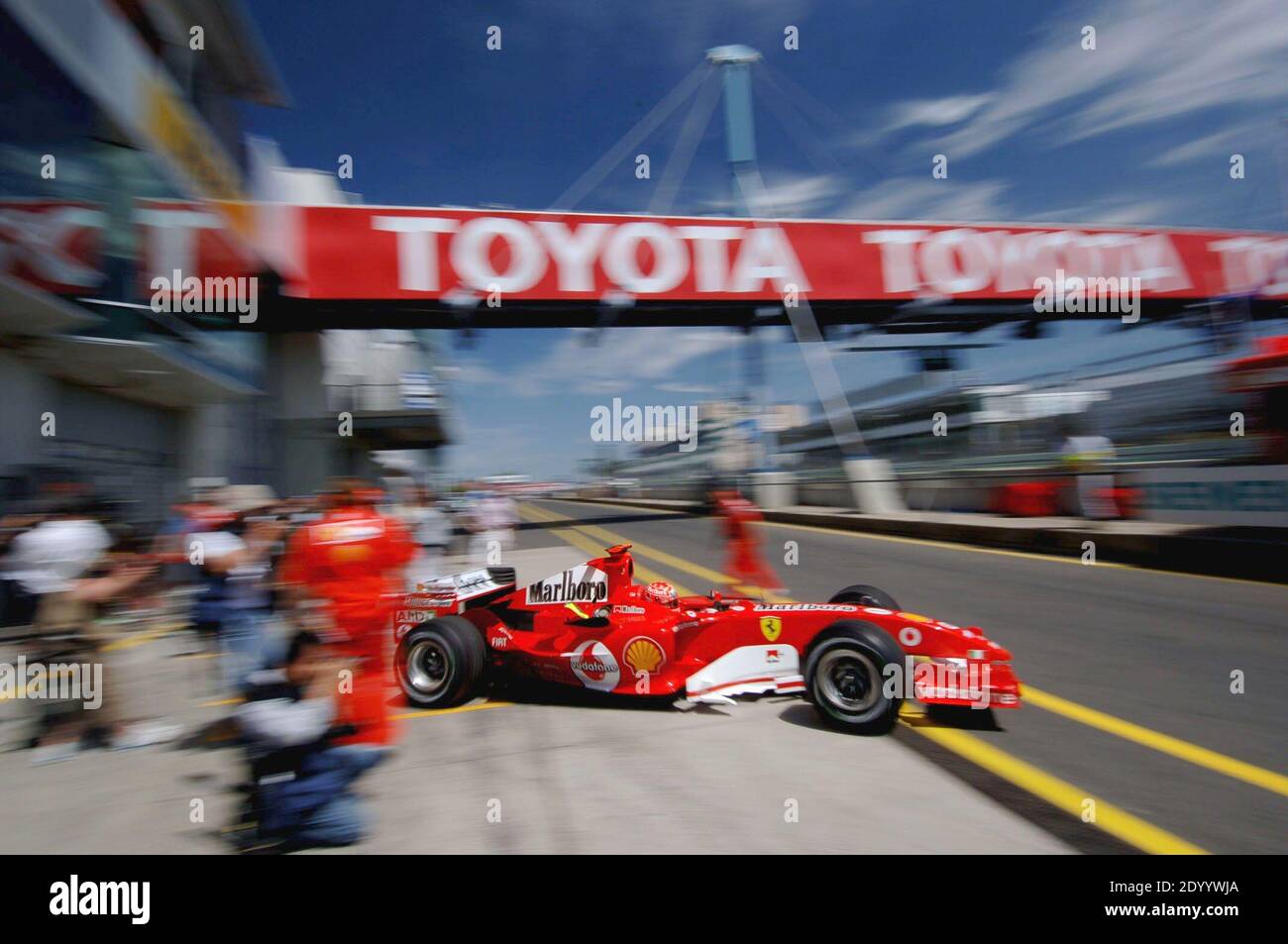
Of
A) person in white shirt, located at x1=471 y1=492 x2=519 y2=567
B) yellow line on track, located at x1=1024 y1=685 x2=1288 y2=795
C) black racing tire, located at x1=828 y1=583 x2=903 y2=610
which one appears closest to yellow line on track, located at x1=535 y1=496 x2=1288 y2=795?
yellow line on track, located at x1=1024 y1=685 x2=1288 y2=795

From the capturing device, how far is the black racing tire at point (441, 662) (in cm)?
499

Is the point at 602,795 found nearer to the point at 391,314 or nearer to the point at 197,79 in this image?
the point at 391,314

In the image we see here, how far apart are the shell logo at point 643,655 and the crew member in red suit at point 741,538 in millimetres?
3755

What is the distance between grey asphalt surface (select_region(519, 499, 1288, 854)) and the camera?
10.4ft

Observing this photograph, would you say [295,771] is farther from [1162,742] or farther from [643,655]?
[1162,742]

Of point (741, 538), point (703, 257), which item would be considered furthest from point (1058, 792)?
point (703, 257)

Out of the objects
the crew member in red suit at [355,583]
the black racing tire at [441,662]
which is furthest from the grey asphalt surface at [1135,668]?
the crew member in red suit at [355,583]

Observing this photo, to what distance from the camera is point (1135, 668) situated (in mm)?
5195

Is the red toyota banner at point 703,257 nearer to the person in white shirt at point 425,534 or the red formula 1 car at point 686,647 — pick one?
the person in white shirt at point 425,534

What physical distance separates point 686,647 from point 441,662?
170 cm

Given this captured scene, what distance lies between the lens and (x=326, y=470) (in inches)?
701

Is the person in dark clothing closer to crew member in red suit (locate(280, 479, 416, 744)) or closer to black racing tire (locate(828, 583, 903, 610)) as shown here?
crew member in red suit (locate(280, 479, 416, 744))

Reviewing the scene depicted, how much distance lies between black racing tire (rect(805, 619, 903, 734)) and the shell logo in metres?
0.97
